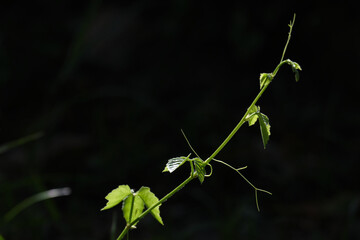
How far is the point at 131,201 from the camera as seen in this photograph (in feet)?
2.34

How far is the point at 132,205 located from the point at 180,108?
219 centimetres

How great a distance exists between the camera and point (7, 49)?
3.06m

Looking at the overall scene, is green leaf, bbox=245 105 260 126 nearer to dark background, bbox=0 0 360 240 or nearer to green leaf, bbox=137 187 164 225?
green leaf, bbox=137 187 164 225

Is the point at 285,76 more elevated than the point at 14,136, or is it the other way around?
the point at 14,136

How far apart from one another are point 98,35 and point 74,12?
222 mm

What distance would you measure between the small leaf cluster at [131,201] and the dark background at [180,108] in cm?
132

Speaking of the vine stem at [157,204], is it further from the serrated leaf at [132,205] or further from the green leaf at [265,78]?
the green leaf at [265,78]

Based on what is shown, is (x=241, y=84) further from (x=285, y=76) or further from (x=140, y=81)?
(x=140, y=81)

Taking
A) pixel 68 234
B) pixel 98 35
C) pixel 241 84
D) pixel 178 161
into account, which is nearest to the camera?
pixel 178 161

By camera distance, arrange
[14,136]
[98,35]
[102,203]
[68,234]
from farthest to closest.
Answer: [98,35] < [14,136] < [102,203] < [68,234]

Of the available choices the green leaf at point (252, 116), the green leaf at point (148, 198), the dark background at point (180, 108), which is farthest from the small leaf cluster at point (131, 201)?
the dark background at point (180, 108)

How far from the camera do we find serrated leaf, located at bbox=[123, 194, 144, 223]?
0.71m

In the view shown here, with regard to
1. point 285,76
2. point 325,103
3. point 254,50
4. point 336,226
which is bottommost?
point 336,226

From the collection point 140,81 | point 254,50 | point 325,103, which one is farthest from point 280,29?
point 140,81
